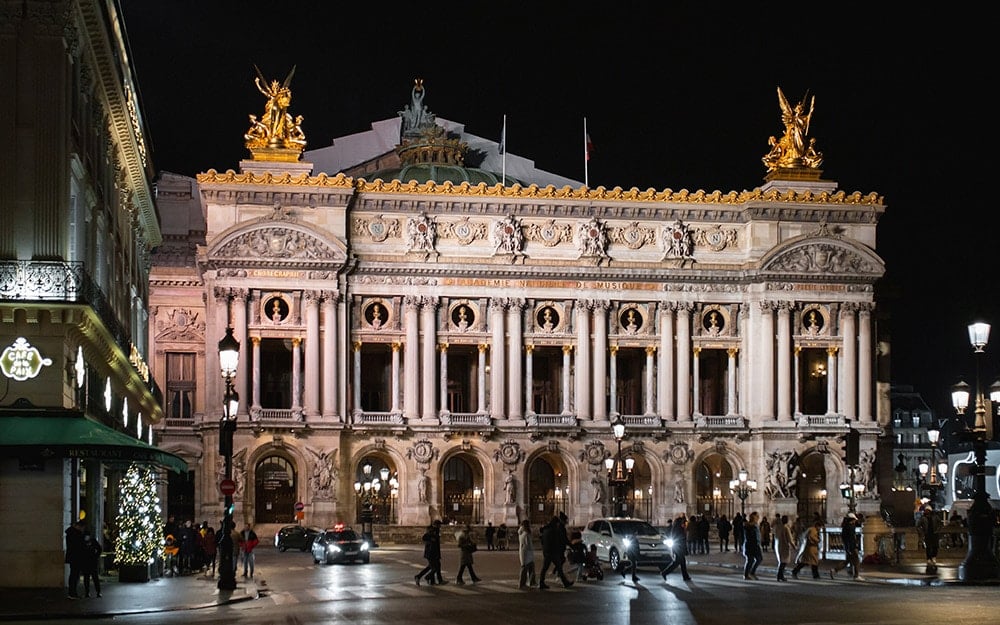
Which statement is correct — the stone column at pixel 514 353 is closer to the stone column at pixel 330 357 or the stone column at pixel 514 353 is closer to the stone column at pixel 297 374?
the stone column at pixel 330 357

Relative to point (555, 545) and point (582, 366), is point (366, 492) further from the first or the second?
point (555, 545)

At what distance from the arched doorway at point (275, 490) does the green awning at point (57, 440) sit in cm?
5159

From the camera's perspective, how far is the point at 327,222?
304 ft

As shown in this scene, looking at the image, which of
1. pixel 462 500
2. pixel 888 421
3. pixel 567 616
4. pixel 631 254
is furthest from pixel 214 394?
pixel 567 616

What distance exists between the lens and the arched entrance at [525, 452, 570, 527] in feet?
315

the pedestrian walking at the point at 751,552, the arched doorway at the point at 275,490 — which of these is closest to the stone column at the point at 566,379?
the arched doorway at the point at 275,490

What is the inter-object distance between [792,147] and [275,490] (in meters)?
37.5

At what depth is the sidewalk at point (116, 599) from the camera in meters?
35.2

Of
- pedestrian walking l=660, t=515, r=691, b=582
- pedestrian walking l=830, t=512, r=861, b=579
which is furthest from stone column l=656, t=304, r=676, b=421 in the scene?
pedestrian walking l=830, t=512, r=861, b=579

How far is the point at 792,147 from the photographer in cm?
10075

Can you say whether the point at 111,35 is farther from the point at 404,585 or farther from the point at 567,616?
the point at 567,616

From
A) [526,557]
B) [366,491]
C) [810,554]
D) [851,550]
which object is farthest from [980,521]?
[366,491]

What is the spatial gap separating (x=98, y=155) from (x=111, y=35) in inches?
155

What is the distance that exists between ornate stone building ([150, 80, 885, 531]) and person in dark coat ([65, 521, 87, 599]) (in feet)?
165
